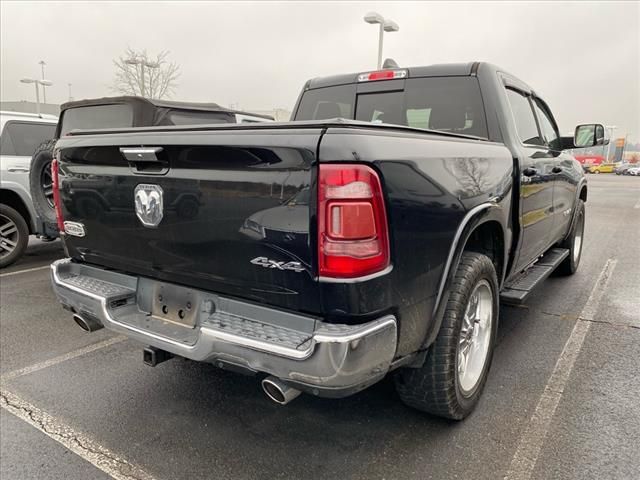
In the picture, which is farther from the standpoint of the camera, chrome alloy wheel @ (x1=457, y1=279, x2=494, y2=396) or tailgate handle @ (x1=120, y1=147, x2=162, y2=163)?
chrome alloy wheel @ (x1=457, y1=279, x2=494, y2=396)

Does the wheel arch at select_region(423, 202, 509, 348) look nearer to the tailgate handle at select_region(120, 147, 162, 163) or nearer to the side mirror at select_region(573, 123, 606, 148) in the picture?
the tailgate handle at select_region(120, 147, 162, 163)

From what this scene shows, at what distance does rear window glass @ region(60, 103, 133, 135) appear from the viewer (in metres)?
5.75

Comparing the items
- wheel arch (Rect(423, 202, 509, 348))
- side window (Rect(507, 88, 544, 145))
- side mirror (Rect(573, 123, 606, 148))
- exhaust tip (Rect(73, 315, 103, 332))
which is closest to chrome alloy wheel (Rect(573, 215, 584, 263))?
side mirror (Rect(573, 123, 606, 148))

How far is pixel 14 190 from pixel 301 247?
5.85 meters

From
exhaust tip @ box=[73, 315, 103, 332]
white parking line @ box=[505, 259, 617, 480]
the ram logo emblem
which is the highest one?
the ram logo emblem

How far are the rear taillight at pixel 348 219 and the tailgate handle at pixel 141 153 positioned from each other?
36.0 inches

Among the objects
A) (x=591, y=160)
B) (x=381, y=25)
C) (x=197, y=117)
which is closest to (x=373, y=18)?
(x=381, y=25)

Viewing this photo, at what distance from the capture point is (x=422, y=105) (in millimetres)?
3611

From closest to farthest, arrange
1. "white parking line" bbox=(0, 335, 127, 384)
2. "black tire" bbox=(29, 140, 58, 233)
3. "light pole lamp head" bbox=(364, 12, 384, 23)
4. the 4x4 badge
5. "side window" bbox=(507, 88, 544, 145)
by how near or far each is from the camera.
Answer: the 4x4 badge → "white parking line" bbox=(0, 335, 127, 384) → "side window" bbox=(507, 88, 544, 145) → "black tire" bbox=(29, 140, 58, 233) → "light pole lamp head" bbox=(364, 12, 384, 23)

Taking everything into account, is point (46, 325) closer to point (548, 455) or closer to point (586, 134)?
point (548, 455)

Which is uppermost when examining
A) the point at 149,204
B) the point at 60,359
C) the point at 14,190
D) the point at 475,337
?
the point at 149,204

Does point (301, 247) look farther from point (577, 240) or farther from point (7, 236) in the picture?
point (7, 236)

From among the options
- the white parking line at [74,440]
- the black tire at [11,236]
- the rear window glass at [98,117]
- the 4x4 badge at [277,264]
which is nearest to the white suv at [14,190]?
the black tire at [11,236]

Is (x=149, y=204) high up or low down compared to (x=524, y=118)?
down
